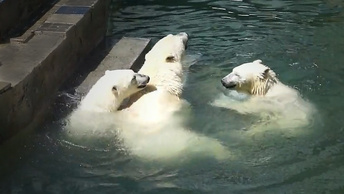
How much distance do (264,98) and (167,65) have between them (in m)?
1.50

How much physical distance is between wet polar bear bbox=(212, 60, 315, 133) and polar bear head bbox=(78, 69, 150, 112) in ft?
3.59

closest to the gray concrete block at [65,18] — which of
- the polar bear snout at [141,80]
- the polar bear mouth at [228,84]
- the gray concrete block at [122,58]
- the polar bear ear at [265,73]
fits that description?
the gray concrete block at [122,58]

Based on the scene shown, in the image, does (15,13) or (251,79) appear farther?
(15,13)

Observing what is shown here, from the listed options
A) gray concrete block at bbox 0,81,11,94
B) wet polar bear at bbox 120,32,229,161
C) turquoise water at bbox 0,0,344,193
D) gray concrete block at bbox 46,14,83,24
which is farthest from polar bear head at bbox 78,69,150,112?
gray concrete block at bbox 46,14,83,24

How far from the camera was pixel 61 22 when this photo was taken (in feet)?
27.4

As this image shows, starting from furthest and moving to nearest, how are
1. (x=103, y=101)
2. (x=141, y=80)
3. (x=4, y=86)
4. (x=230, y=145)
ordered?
(x=141, y=80), (x=103, y=101), (x=230, y=145), (x=4, y=86)

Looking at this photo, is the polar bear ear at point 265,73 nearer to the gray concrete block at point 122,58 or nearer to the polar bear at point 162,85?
the polar bear at point 162,85

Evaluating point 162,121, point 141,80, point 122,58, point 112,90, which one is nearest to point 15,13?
point 122,58

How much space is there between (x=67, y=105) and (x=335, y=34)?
4.91 m

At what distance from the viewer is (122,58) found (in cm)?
883

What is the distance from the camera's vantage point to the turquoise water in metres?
5.90

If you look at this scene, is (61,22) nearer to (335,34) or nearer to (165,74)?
(165,74)

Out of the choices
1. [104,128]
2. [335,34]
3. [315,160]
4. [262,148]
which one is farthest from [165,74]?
[335,34]

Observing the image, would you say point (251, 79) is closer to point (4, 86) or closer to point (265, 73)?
point (265, 73)
